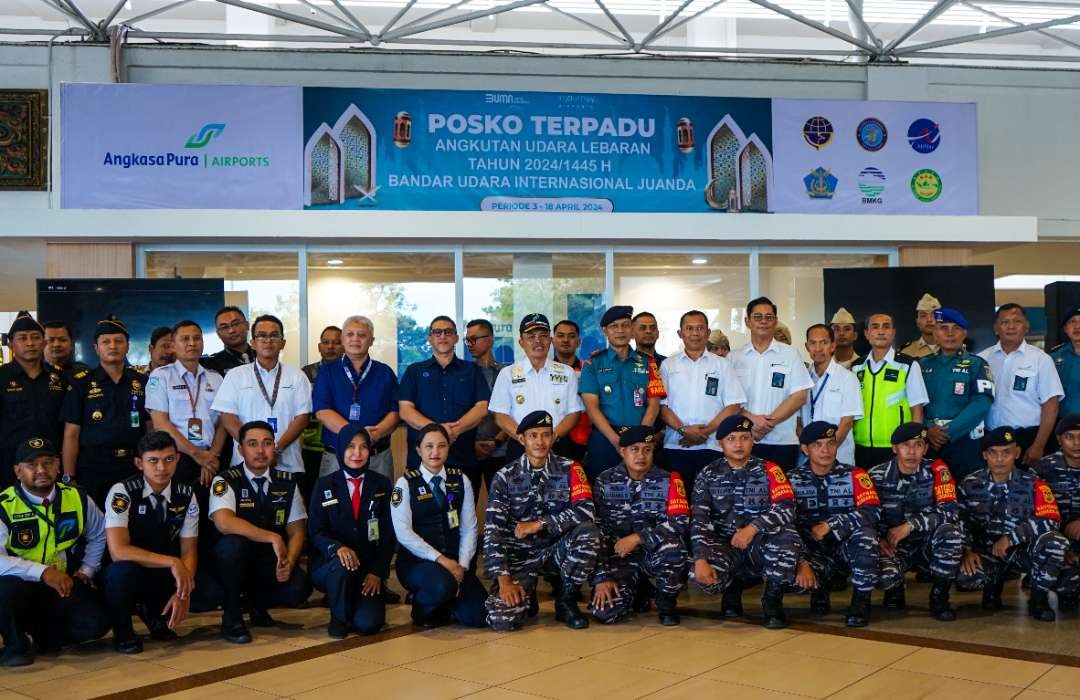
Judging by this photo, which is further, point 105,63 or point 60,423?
point 105,63

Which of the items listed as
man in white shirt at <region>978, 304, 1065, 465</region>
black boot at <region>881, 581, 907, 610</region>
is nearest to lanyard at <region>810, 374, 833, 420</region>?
man in white shirt at <region>978, 304, 1065, 465</region>

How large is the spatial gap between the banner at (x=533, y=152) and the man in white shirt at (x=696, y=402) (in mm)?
2653

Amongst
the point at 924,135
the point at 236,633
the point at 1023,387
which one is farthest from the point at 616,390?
the point at 924,135

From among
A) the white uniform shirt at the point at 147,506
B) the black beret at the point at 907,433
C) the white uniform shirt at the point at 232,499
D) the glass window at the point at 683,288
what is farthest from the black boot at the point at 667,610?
the glass window at the point at 683,288

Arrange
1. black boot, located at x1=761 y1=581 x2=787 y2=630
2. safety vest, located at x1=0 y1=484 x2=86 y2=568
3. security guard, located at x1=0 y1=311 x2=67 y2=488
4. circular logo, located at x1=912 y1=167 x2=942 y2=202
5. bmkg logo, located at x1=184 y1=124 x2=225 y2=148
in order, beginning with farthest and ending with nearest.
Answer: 1. circular logo, located at x1=912 y1=167 x2=942 y2=202
2. bmkg logo, located at x1=184 y1=124 x2=225 y2=148
3. security guard, located at x1=0 y1=311 x2=67 y2=488
4. black boot, located at x1=761 y1=581 x2=787 y2=630
5. safety vest, located at x1=0 y1=484 x2=86 y2=568

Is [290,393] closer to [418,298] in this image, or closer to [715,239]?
[418,298]

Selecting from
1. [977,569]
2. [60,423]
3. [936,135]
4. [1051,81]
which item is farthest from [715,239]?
[60,423]

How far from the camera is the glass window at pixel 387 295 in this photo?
8.11m

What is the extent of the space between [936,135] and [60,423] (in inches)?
295

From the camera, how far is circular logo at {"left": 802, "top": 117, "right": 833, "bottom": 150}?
8.73 meters

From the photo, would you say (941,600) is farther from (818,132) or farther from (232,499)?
(818,132)

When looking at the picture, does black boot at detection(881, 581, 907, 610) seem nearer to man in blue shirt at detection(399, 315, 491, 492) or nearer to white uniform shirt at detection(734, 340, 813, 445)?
white uniform shirt at detection(734, 340, 813, 445)

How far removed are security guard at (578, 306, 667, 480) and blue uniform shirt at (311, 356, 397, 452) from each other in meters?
1.23

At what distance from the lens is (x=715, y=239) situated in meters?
8.30
